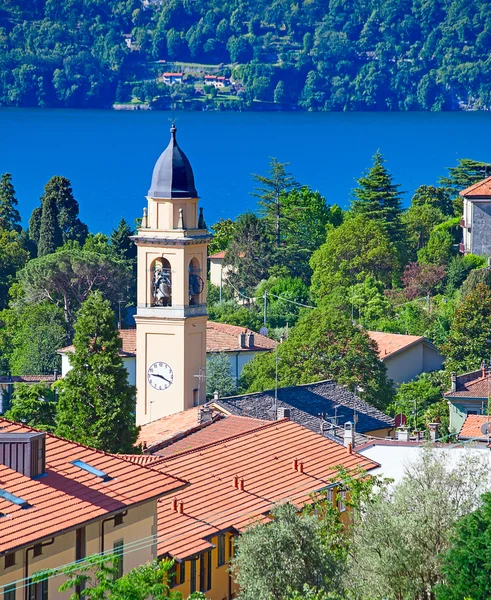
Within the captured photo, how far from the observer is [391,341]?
2509 inches

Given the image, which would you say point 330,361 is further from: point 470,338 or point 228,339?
point 228,339

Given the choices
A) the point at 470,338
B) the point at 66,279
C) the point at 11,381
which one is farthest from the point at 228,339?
the point at 66,279

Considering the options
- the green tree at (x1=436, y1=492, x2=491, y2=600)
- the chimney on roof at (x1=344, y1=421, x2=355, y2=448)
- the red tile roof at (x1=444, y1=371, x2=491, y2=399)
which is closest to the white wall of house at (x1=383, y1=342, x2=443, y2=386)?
the red tile roof at (x1=444, y1=371, x2=491, y2=399)

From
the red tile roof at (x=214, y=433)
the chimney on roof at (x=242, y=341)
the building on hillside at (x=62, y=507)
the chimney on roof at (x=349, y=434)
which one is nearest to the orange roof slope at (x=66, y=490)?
the building on hillside at (x=62, y=507)

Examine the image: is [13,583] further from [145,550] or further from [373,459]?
[373,459]

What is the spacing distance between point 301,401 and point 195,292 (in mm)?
3793

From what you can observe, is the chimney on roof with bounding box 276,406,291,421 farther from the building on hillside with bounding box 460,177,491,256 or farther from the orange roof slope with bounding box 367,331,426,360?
the building on hillside with bounding box 460,177,491,256

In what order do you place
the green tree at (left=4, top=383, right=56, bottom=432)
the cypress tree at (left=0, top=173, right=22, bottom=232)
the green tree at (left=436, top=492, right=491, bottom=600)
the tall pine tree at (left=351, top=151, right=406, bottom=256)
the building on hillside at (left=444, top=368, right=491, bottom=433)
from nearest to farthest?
the green tree at (left=436, top=492, right=491, bottom=600) < the green tree at (left=4, top=383, right=56, bottom=432) < the building on hillside at (left=444, top=368, right=491, bottom=433) < the tall pine tree at (left=351, top=151, right=406, bottom=256) < the cypress tree at (left=0, top=173, right=22, bottom=232)

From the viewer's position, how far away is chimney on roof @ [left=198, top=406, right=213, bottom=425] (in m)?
42.5

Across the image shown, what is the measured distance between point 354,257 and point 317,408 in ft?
106

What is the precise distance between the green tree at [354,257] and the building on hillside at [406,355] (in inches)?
575

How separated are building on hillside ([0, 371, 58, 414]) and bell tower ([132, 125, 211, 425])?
11446mm

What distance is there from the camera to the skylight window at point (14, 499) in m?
23.8

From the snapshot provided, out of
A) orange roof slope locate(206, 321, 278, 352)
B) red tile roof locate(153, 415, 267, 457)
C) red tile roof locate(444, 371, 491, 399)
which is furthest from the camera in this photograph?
orange roof slope locate(206, 321, 278, 352)
